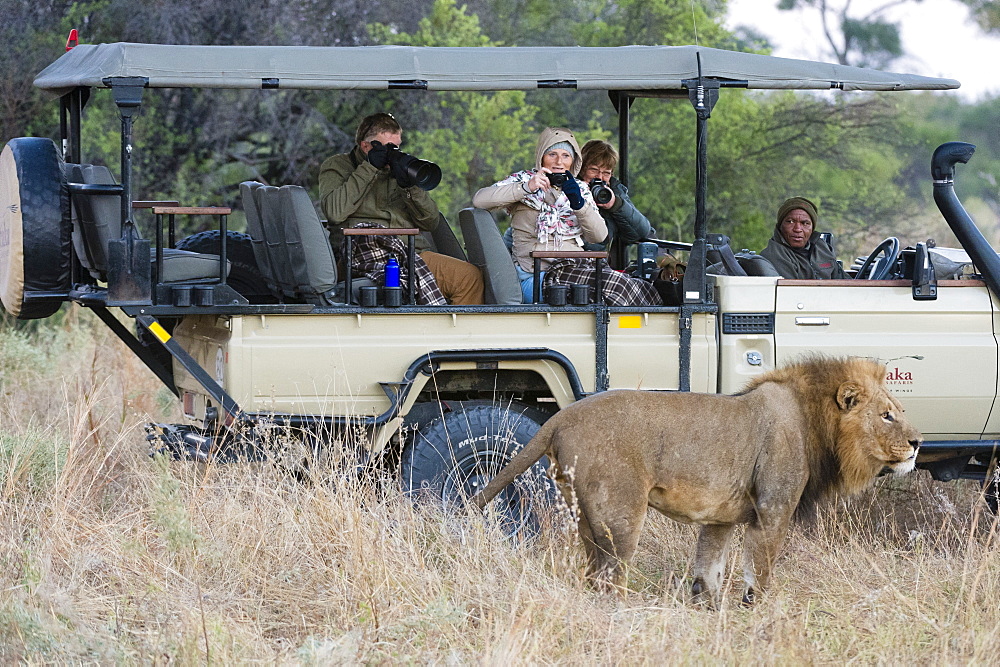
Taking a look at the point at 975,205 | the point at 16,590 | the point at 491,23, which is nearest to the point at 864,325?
the point at 16,590

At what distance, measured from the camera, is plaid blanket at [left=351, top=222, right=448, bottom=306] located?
598cm

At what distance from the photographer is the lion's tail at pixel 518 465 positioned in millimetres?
4742

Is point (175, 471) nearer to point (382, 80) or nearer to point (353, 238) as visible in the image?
point (353, 238)

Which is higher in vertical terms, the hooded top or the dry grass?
the hooded top

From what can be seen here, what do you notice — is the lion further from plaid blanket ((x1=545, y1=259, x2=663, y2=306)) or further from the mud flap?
the mud flap

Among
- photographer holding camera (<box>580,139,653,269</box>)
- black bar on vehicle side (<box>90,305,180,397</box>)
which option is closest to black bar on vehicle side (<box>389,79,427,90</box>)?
photographer holding camera (<box>580,139,653,269</box>)

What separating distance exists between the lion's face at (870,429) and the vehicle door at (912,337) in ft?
3.04

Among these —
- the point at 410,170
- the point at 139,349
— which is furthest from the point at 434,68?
the point at 139,349

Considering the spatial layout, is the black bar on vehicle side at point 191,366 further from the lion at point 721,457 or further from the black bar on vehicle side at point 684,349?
the black bar on vehicle side at point 684,349

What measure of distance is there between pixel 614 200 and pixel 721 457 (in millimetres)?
2205

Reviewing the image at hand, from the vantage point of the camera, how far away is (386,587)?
454cm

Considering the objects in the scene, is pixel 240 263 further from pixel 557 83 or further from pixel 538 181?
pixel 557 83

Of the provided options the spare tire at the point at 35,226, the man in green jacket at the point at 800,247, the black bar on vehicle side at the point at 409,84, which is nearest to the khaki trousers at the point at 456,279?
the black bar on vehicle side at the point at 409,84

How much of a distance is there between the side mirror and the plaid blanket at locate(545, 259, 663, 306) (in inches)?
47.1
